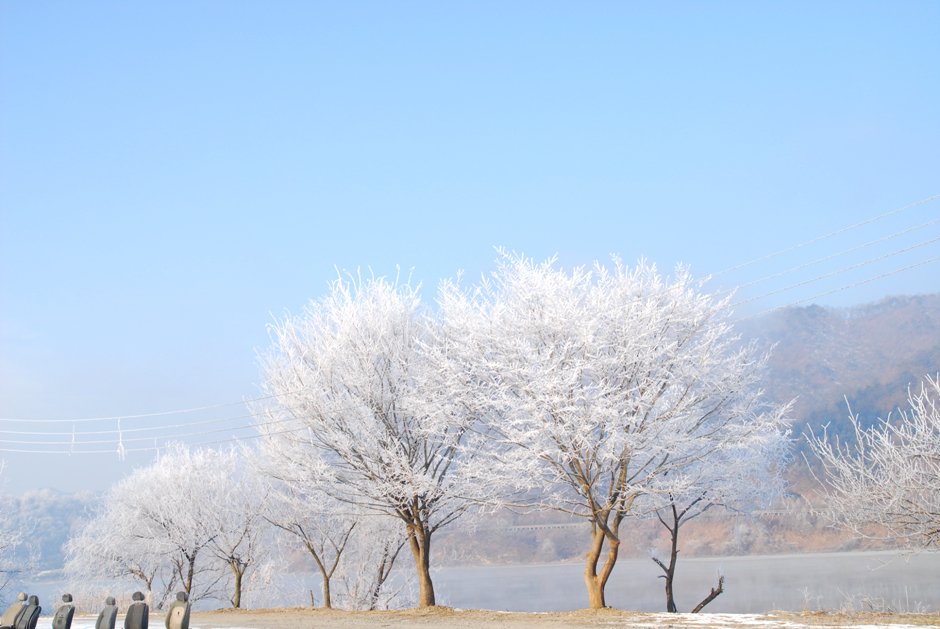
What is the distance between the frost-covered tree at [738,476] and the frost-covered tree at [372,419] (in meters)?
5.04

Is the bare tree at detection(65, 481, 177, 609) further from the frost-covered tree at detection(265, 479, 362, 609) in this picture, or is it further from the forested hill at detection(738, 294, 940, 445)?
the forested hill at detection(738, 294, 940, 445)

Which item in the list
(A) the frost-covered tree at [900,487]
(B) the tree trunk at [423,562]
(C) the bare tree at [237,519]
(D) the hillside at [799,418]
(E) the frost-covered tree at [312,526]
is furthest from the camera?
(D) the hillside at [799,418]

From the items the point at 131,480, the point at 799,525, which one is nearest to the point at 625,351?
the point at 131,480

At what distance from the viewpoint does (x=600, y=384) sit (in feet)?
47.4

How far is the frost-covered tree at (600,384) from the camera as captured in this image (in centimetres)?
1448

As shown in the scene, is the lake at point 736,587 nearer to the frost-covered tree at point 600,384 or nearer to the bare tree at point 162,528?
the bare tree at point 162,528

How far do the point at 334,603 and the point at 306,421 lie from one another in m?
16.1

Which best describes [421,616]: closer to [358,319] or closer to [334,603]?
[358,319]

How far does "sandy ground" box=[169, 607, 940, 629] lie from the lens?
11.6 m

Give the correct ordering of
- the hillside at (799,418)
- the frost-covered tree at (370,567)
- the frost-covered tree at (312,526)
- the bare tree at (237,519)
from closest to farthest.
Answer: the frost-covered tree at (312,526) → the frost-covered tree at (370,567) → the bare tree at (237,519) → the hillside at (799,418)

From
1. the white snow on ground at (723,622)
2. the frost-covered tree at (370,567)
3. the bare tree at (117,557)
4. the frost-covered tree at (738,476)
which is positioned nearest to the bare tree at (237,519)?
the frost-covered tree at (370,567)

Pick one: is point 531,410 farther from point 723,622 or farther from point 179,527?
point 179,527

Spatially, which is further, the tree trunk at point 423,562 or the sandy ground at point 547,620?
the tree trunk at point 423,562

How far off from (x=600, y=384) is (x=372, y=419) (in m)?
7.05
